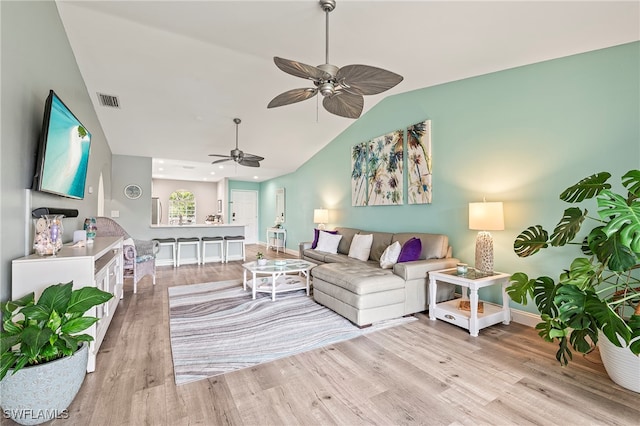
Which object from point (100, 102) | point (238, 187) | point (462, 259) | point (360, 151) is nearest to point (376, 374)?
point (462, 259)

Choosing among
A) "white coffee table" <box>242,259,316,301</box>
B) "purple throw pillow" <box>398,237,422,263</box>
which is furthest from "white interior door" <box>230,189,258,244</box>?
"purple throw pillow" <box>398,237,422,263</box>

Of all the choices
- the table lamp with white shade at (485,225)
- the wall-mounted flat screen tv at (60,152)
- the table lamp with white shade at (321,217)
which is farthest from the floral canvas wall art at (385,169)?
the wall-mounted flat screen tv at (60,152)

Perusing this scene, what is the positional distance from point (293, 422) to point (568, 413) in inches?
64.9

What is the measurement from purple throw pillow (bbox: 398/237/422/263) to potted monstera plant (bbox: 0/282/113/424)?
2985mm

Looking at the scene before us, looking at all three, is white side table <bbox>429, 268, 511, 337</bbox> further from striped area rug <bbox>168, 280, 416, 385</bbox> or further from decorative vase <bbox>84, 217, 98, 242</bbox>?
decorative vase <bbox>84, 217, 98, 242</bbox>

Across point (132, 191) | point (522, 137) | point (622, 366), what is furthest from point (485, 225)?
point (132, 191)

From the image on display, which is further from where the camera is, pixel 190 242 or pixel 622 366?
pixel 190 242

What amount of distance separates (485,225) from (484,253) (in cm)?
32

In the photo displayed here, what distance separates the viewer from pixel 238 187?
10.1m

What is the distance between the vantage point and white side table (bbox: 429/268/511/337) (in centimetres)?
275

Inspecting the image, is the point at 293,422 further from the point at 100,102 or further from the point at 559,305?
the point at 100,102

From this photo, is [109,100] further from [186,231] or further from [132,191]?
[186,231]

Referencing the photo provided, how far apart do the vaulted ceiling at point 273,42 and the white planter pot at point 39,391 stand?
2788mm

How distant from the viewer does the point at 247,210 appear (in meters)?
10.4
